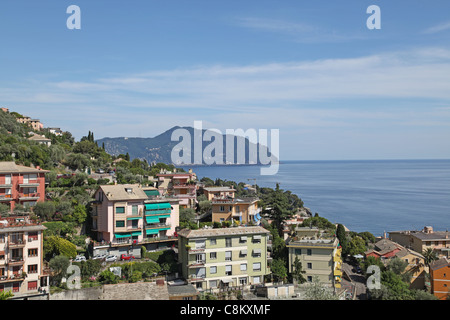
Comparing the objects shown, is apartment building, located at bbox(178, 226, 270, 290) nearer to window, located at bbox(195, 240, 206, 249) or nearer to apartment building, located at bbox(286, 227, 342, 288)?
window, located at bbox(195, 240, 206, 249)

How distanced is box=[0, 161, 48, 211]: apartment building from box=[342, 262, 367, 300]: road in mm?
24461

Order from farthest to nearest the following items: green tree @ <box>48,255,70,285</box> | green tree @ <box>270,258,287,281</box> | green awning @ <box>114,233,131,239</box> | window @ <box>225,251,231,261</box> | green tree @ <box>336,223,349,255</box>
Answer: green tree @ <box>336,223,349,255</box>, green awning @ <box>114,233,131,239</box>, green tree @ <box>270,258,287,281</box>, window @ <box>225,251,231,261</box>, green tree @ <box>48,255,70,285</box>

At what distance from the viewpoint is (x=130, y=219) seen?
29547 mm

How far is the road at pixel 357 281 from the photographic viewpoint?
27.9 m

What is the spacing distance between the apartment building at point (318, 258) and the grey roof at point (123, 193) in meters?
11.7

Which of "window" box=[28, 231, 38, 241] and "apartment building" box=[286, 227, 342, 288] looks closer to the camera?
"window" box=[28, 231, 38, 241]

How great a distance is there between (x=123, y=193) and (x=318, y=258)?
14.9 meters

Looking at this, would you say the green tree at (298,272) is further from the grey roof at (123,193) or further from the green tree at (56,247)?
the green tree at (56,247)

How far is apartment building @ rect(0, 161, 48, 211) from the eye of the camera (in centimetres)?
2986

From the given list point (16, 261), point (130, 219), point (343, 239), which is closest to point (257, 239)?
point (130, 219)

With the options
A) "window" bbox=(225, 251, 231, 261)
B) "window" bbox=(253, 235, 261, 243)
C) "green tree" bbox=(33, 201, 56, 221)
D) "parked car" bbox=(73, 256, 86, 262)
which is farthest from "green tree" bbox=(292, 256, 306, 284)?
"green tree" bbox=(33, 201, 56, 221)

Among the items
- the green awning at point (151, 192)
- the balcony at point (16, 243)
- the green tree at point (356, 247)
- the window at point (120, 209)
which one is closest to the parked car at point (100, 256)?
the window at point (120, 209)

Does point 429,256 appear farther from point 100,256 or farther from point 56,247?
point 56,247
